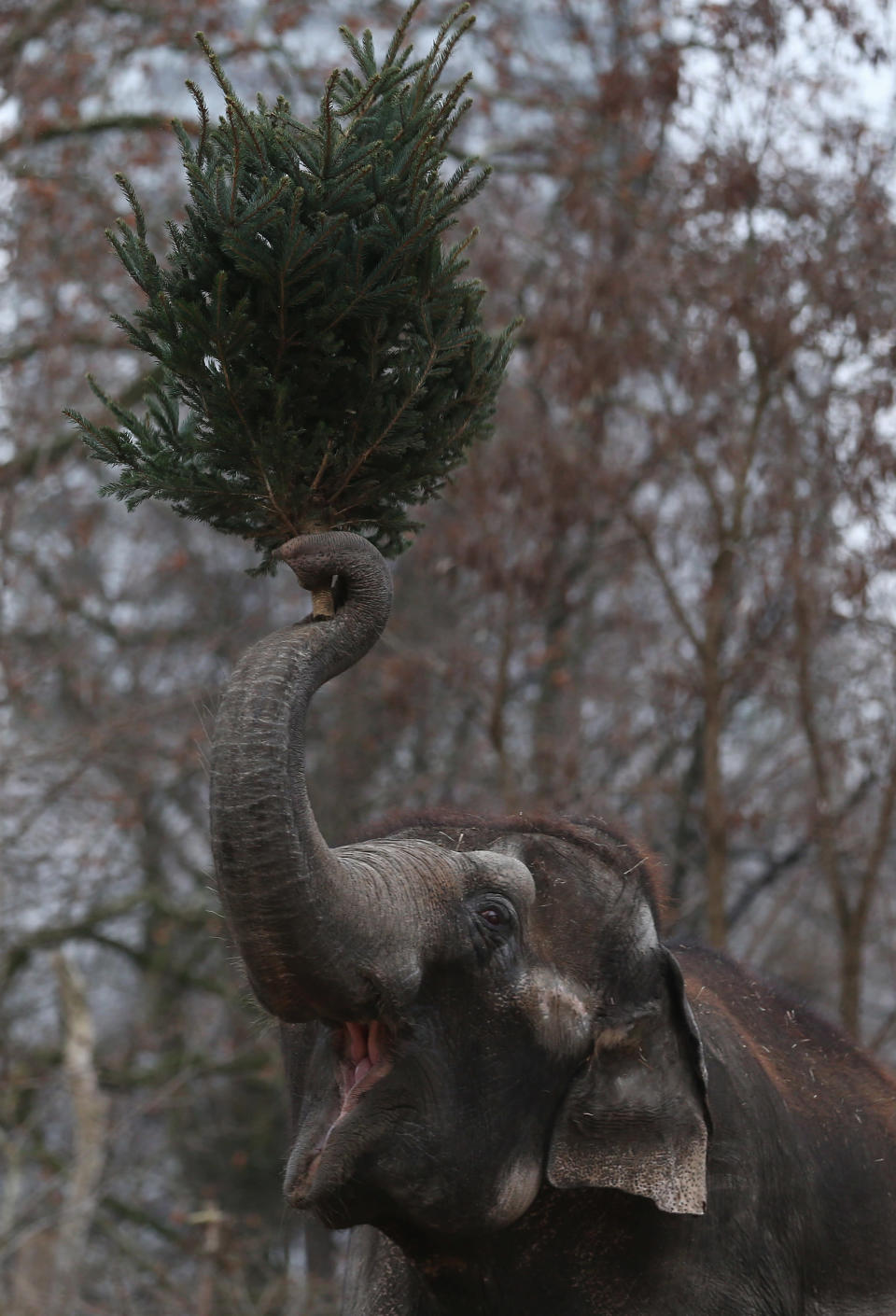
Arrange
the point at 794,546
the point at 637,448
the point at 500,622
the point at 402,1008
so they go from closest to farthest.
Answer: the point at 402,1008, the point at 794,546, the point at 500,622, the point at 637,448

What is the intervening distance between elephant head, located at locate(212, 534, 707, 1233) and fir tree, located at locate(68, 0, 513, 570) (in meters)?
0.33

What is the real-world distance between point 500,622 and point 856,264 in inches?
191

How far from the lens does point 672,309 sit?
36.8ft

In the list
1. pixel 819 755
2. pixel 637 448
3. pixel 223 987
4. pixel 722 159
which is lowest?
pixel 223 987

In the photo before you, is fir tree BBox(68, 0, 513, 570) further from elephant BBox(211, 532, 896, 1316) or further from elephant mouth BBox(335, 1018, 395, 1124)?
elephant mouth BBox(335, 1018, 395, 1124)

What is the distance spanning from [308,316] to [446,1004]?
1572mm

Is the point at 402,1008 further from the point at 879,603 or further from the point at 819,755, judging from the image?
the point at 879,603

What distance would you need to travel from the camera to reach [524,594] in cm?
1175

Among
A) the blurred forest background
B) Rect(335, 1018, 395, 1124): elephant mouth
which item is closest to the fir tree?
Rect(335, 1018, 395, 1124): elephant mouth

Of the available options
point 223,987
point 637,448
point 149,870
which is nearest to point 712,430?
point 637,448

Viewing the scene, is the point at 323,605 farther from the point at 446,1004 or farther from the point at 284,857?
the point at 446,1004

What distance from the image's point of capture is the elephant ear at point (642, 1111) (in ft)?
11.5

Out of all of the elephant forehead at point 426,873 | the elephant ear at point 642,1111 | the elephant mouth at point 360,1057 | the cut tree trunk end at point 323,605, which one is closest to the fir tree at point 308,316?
the cut tree trunk end at point 323,605

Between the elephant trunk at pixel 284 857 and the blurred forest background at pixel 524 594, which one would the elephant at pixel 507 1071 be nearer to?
the elephant trunk at pixel 284 857
